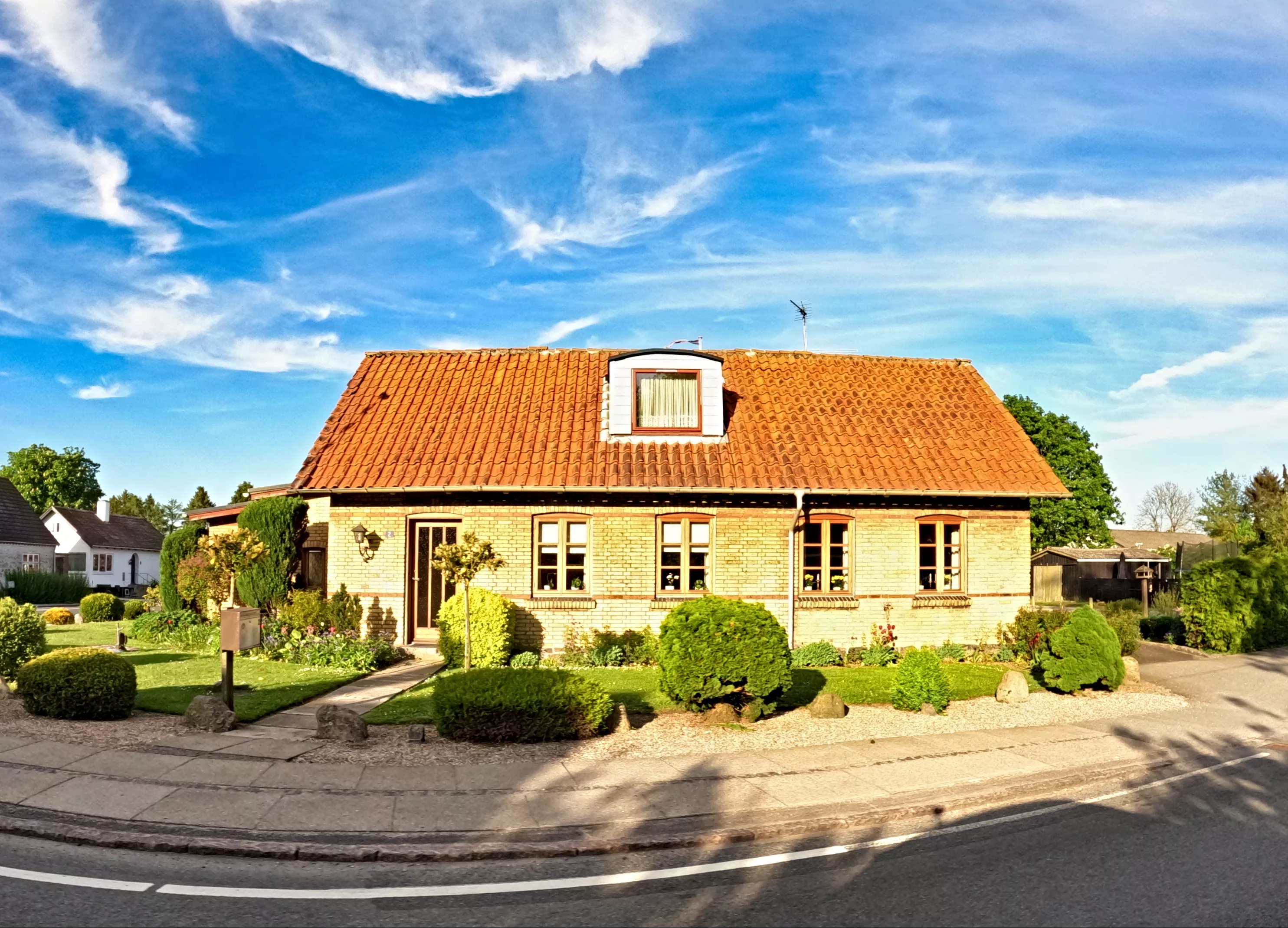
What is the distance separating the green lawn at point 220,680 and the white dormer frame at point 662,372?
785 cm

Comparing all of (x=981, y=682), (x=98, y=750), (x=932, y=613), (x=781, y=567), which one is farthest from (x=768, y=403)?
(x=98, y=750)

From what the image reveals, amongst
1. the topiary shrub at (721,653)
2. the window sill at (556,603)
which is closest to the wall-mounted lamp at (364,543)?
the window sill at (556,603)

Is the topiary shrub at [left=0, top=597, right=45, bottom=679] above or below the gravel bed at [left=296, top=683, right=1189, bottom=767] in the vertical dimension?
above

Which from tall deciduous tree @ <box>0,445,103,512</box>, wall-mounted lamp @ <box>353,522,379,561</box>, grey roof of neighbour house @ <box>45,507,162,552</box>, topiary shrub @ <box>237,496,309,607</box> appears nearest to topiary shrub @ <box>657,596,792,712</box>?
wall-mounted lamp @ <box>353,522,379,561</box>

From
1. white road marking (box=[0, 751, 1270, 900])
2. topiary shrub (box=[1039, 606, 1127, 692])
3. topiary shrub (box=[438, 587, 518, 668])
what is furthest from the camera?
topiary shrub (box=[438, 587, 518, 668])

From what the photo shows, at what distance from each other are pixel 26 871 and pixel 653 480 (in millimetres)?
12822

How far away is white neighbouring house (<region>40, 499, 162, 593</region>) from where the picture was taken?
54.1m

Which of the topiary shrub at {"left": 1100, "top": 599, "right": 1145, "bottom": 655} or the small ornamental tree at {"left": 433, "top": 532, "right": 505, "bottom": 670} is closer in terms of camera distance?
the small ornamental tree at {"left": 433, "top": 532, "right": 505, "bottom": 670}

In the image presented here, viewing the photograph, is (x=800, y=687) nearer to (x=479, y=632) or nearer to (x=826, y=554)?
(x=826, y=554)

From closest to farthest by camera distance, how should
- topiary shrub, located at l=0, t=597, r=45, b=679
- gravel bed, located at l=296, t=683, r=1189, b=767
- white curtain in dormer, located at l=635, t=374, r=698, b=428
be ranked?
1. gravel bed, located at l=296, t=683, r=1189, b=767
2. topiary shrub, located at l=0, t=597, r=45, b=679
3. white curtain in dormer, located at l=635, t=374, r=698, b=428

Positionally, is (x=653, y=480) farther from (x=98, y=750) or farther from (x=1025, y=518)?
(x=98, y=750)

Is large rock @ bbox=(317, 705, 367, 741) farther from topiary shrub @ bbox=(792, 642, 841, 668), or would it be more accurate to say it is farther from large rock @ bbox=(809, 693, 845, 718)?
topiary shrub @ bbox=(792, 642, 841, 668)

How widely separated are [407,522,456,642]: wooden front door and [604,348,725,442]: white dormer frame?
4.28m

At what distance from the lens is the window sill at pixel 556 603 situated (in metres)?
17.9
